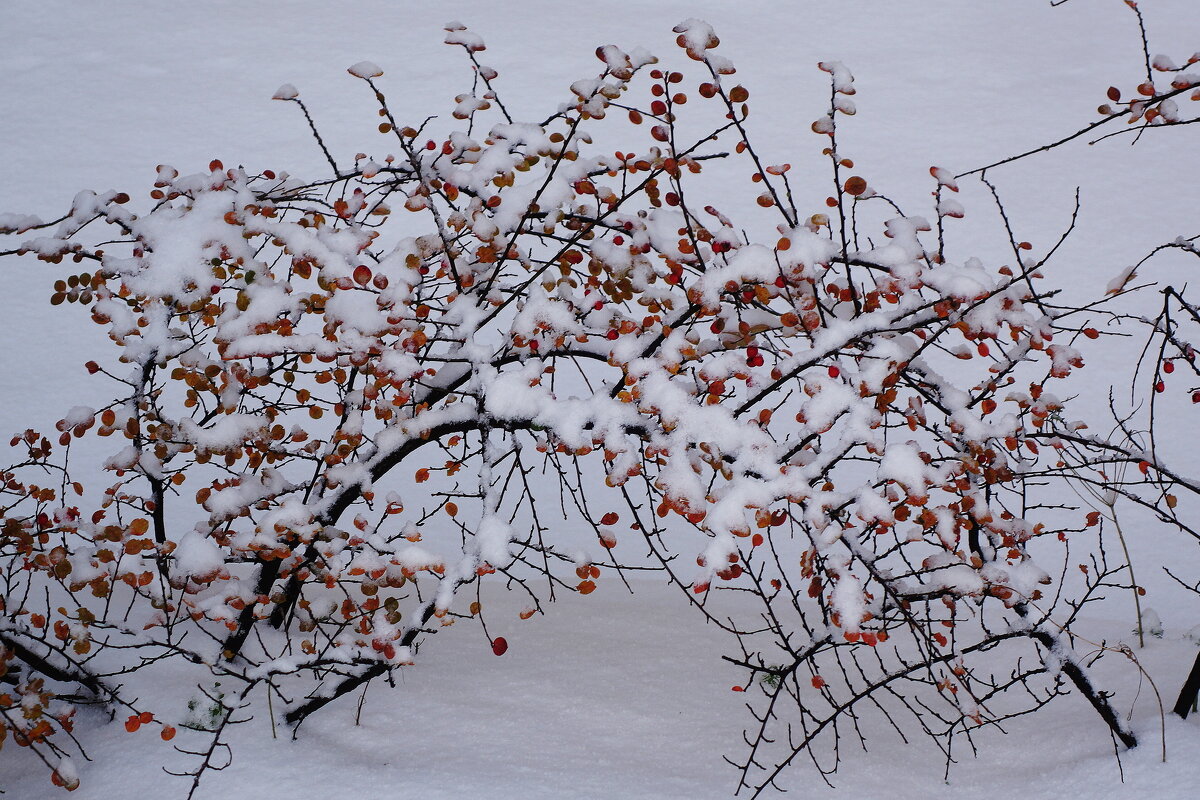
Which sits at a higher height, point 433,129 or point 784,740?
point 433,129

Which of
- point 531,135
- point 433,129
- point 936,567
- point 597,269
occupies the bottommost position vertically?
point 936,567

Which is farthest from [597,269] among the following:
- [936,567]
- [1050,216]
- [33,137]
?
[33,137]

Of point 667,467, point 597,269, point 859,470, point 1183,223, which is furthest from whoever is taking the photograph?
point 1183,223

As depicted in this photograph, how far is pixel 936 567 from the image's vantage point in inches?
109

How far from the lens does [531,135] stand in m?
2.74

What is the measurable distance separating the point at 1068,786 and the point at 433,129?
7.52m

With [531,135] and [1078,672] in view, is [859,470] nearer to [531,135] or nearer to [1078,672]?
[1078,672]

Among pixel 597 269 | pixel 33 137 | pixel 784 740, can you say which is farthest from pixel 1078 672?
pixel 33 137

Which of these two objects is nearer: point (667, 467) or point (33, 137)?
point (667, 467)

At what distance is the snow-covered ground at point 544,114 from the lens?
2861mm

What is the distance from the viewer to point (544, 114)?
Answer: 30.3 feet

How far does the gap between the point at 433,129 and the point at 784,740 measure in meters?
7.04

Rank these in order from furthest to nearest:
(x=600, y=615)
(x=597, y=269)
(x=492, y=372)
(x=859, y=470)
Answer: (x=859, y=470)
(x=600, y=615)
(x=597, y=269)
(x=492, y=372)

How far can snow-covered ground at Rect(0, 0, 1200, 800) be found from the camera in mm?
2861
